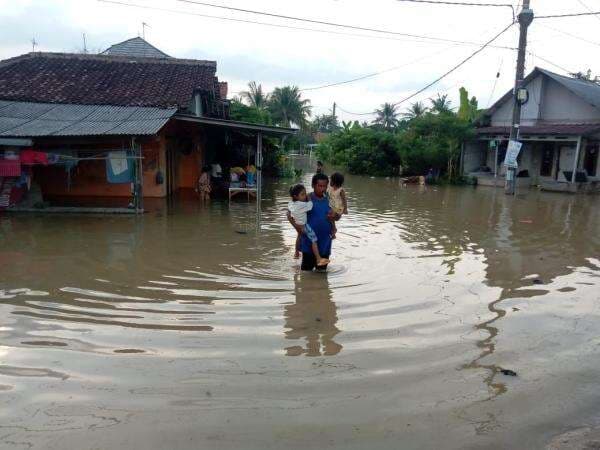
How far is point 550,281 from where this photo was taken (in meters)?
7.02

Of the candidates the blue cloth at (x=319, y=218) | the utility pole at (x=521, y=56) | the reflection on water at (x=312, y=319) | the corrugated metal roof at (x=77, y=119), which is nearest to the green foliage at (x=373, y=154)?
the utility pole at (x=521, y=56)

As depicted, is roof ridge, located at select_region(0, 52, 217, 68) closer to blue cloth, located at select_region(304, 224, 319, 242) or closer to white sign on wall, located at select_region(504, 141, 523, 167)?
white sign on wall, located at select_region(504, 141, 523, 167)

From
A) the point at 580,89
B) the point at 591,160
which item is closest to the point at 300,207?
the point at 591,160

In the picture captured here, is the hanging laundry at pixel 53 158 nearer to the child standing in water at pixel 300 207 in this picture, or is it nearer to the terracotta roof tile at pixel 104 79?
the terracotta roof tile at pixel 104 79

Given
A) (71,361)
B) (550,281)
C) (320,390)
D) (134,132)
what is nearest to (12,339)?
(71,361)

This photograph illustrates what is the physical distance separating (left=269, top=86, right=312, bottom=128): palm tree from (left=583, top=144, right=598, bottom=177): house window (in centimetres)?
2970

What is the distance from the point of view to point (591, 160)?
22.6 metres

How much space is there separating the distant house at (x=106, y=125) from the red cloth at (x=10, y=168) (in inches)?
0.8

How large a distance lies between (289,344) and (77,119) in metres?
11.0

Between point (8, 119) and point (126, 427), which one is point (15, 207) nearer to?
point (8, 119)

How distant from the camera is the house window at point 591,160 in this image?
22.3m

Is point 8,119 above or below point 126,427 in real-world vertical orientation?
above

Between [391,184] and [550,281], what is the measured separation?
17280mm

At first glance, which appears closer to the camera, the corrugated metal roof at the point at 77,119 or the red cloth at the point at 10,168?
the red cloth at the point at 10,168
